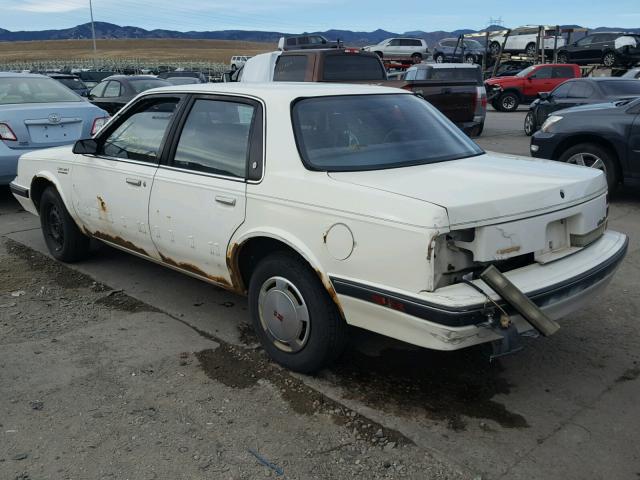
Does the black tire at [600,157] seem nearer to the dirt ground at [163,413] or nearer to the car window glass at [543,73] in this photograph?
the dirt ground at [163,413]

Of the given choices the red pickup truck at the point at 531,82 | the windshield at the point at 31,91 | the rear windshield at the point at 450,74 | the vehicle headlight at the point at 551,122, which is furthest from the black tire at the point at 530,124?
the windshield at the point at 31,91

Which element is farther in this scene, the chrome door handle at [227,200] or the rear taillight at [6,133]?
the rear taillight at [6,133]

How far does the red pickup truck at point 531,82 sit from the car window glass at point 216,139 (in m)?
20.5

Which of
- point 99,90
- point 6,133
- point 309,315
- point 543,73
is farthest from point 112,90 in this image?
point 543,73

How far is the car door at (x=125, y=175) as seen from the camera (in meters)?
4.32

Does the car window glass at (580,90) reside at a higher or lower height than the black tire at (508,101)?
higher

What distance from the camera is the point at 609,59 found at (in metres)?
27.9

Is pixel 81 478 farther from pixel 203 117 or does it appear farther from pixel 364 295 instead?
pixel 203 117

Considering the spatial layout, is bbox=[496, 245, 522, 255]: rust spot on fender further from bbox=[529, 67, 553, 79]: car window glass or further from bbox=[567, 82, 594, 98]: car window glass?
bbox=[529, 67, 553, 79]: car window glass

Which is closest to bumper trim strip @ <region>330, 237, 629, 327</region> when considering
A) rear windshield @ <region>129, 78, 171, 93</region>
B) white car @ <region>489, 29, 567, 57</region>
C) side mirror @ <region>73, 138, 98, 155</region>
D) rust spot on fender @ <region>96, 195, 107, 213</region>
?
rust spot on fender @ <region>96, 195, 107, 213</region>

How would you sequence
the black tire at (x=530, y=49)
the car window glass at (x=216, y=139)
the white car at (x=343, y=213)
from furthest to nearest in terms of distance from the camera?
the black tire at (x=530, y=49) → the car window glass at (x=216, y=139) → the white car at (x=343, y=213)

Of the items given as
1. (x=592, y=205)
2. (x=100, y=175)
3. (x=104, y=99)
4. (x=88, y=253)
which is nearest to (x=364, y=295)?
(x=592, y=205)

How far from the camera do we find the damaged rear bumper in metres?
2.78

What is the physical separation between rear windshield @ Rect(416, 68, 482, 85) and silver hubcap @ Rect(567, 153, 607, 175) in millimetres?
7630
